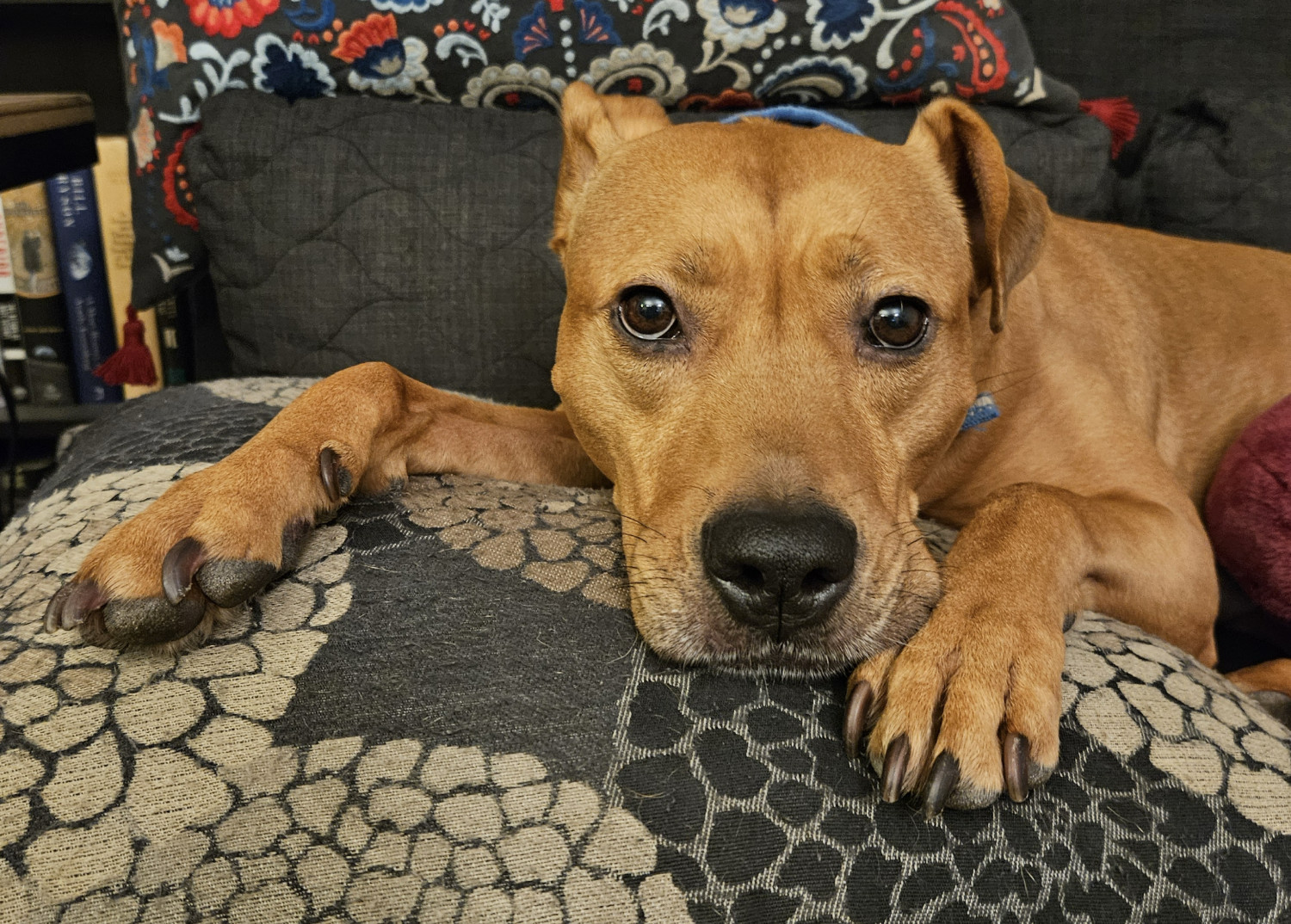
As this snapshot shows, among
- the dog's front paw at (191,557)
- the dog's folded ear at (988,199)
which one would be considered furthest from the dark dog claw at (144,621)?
the dog's folded ear at (988,199)

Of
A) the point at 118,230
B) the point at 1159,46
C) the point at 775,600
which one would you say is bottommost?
the point at 118,230

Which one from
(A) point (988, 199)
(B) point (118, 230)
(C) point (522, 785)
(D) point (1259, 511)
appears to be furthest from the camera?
(B) point (118, 230)

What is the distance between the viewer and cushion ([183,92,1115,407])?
2398 millimetres

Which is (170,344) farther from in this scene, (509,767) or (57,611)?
(509,767)

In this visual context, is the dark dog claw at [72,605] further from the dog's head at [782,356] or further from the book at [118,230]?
the book at [118,230]

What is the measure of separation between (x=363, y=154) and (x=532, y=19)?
0.60m

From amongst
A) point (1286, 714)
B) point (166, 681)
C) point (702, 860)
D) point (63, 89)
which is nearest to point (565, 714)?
point (702, 860)

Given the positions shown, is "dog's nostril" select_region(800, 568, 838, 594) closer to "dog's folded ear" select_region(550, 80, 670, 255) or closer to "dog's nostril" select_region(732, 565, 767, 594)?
"dog's nostril" select_region(732, 565, 767, 594)

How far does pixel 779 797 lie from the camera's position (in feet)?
3.25

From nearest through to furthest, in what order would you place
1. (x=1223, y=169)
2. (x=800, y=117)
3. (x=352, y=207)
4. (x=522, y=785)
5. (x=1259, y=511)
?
(x=522, y=785) < (x=1259, y=511) < (x=800, y=117) < (x=352, y=207) < (x=1223, y=169)

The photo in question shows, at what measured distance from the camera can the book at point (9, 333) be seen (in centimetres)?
324

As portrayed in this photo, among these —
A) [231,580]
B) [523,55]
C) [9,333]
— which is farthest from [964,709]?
[9,333]

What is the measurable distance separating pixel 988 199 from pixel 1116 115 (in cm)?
161

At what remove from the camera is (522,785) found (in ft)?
3.14
